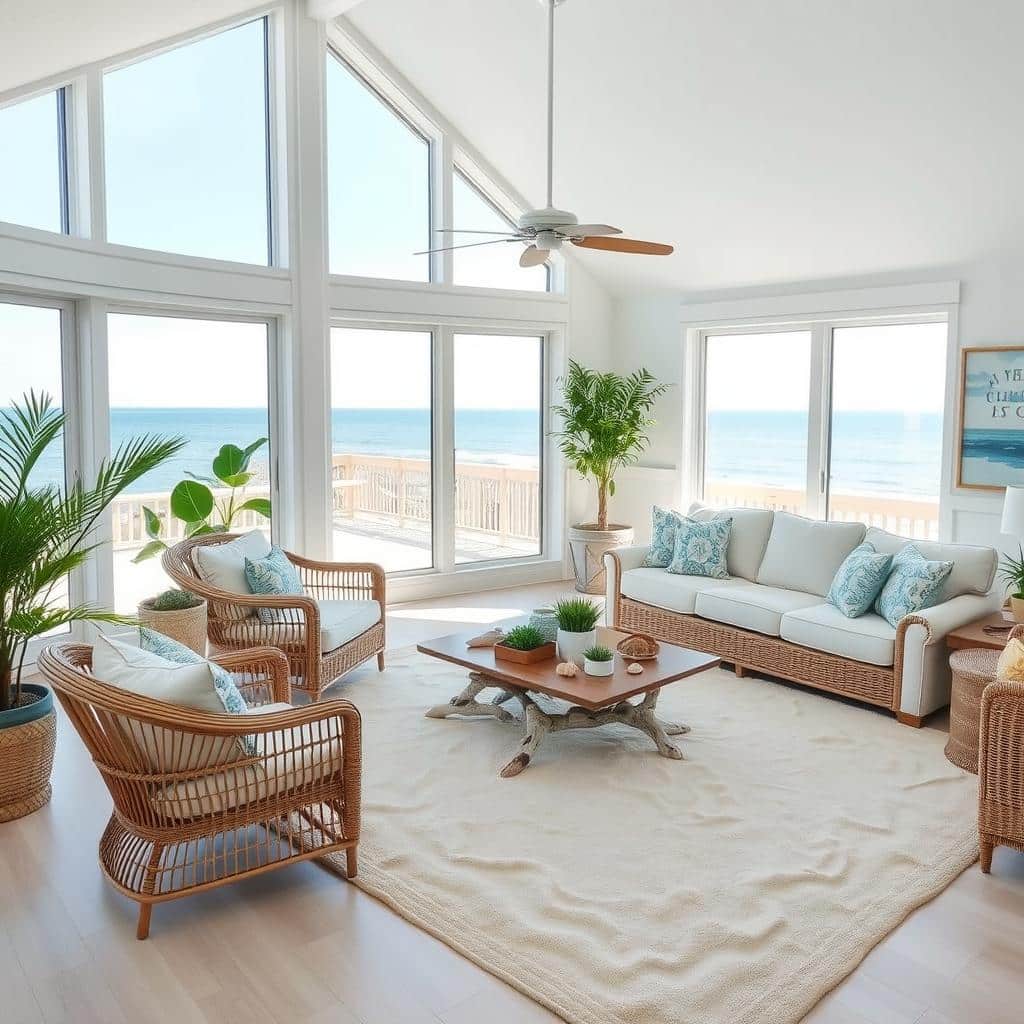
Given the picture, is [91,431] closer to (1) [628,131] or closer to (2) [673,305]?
(1) [628,131]

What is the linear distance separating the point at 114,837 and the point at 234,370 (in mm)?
3796

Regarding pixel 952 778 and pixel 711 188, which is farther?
pixel 711 188

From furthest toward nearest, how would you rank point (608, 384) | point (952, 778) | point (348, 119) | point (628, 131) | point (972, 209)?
point (608, 384) < point (348, 119) < point (628, 131) < point (972, 209) < point (952, 778)

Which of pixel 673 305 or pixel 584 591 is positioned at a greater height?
pixel 673 305

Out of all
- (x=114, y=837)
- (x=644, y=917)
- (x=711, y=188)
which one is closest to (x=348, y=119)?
(x=711, y=188)

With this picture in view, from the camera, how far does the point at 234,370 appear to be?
20.7 feet

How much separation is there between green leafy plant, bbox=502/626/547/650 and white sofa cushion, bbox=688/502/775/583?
2027mm

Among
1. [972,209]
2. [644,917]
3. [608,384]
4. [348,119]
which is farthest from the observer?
[608,384]

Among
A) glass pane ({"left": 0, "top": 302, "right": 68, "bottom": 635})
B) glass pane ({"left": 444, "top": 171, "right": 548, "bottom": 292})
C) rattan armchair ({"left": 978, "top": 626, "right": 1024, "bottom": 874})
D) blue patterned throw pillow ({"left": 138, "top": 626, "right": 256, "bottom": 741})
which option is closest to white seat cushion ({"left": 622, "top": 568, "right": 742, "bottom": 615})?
rattan armchair ({"left": 978, "top": 626, "right": 1024, "bottom": 874})

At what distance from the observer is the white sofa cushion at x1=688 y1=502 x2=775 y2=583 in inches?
237

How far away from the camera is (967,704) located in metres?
4.07

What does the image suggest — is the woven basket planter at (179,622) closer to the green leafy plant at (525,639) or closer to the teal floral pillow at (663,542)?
the green leafy plant at (525,639)

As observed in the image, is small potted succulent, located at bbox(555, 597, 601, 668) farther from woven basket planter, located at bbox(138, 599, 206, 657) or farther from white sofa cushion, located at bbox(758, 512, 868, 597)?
woven basket planter, located at bbox(138, 599, 206, 657)

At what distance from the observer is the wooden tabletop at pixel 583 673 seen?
13.0ft
